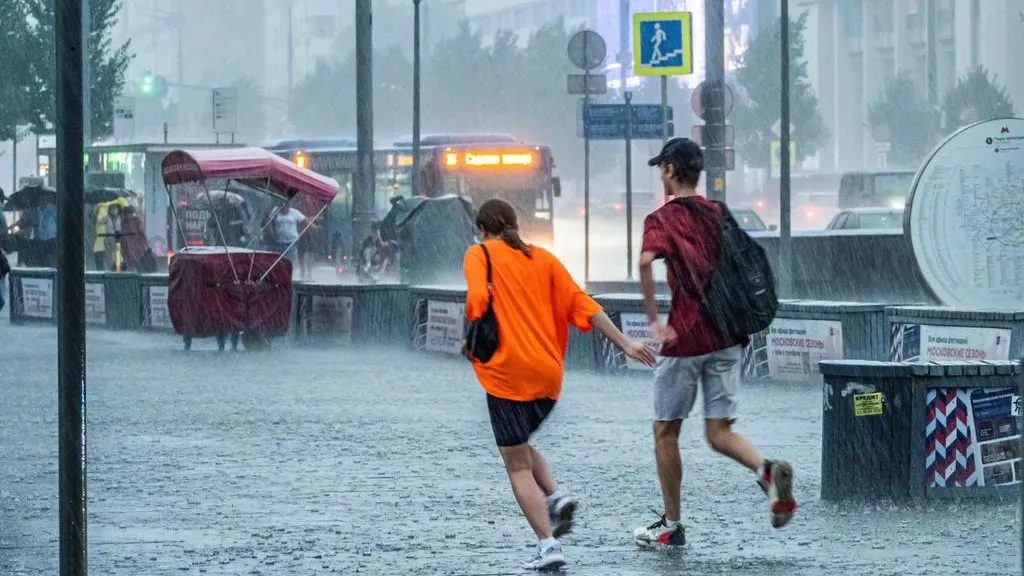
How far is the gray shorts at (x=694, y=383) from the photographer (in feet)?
28.6

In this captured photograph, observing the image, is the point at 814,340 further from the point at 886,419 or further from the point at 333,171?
the point at 333,171

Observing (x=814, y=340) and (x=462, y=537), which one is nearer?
(x=462, y=537)

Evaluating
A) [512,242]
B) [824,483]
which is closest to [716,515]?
[824,483]

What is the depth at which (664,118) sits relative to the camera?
2766cm

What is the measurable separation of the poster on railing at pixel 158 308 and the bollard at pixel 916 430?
54.1ft

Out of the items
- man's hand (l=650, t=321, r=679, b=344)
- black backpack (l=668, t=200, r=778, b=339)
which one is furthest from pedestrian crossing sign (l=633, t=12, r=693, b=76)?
man's hand (l=650, t=321, r=679, b=344)

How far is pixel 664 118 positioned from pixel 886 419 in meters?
18.0

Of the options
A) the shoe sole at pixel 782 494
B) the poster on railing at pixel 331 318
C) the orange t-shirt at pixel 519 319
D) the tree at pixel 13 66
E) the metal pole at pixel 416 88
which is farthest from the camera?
the tree at pixel 13 66

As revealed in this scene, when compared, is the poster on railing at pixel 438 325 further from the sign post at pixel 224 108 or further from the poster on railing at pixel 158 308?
the sign post at pixel 224 108

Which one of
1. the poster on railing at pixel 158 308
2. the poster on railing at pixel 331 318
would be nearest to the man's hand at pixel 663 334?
the poster on railing at pixel 331 318

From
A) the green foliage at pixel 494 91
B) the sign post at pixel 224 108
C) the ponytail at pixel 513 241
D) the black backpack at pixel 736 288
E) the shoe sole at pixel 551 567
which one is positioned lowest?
the shoe sole at pixel 551 567

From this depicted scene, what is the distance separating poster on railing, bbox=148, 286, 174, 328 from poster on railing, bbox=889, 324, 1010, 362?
39.0 ft

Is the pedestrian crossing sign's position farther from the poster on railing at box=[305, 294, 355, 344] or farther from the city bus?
the city bus

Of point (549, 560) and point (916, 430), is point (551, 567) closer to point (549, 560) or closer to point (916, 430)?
point (549, 560)
